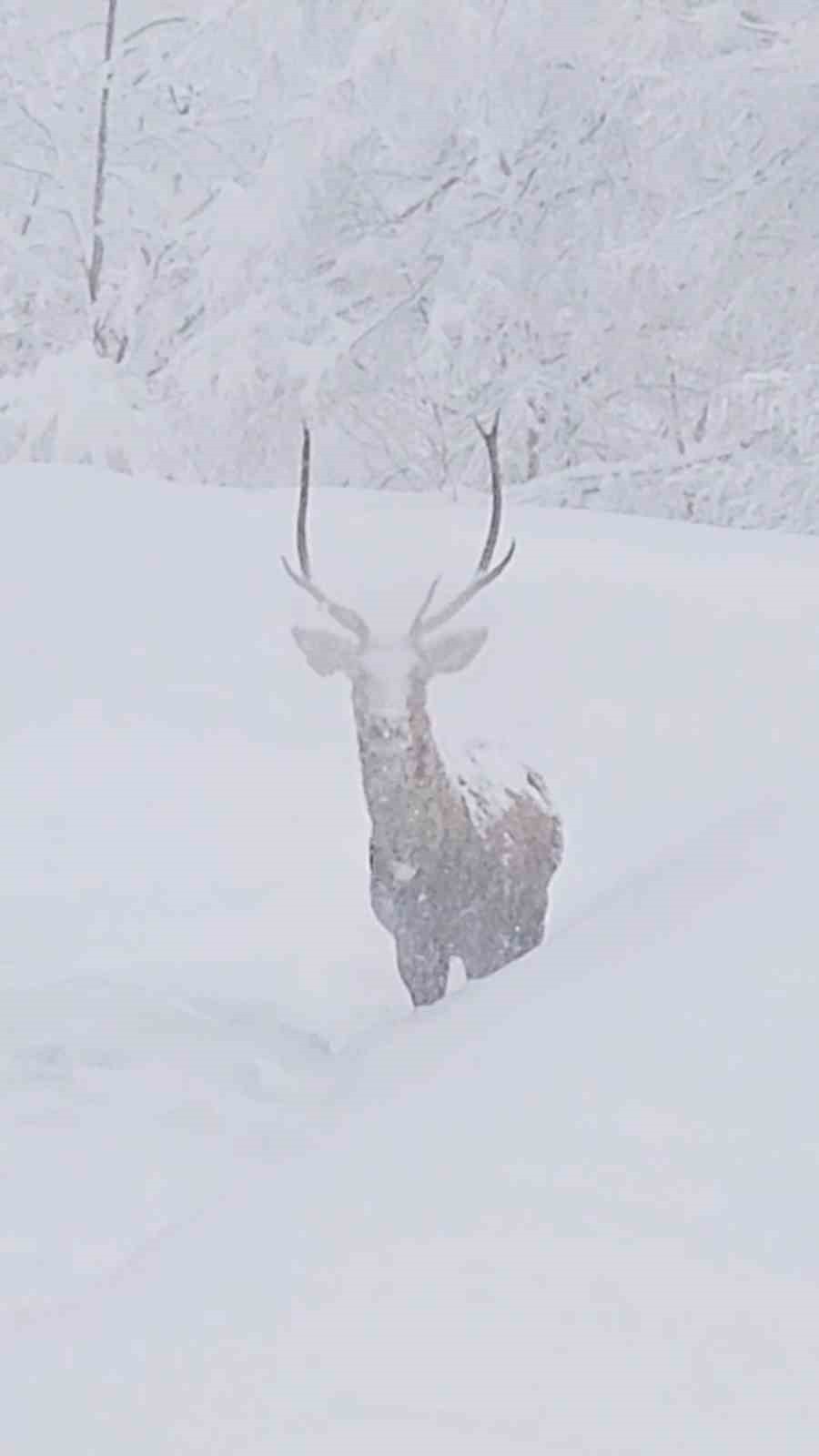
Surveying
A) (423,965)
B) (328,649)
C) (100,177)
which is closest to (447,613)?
(328,649)

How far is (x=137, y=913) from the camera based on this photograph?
593 centimetres

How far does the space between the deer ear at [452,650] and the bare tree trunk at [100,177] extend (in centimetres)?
913

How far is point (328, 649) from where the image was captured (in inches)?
166

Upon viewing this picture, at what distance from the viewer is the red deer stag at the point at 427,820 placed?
423 cm

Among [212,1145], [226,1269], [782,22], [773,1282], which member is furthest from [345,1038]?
[782,22]

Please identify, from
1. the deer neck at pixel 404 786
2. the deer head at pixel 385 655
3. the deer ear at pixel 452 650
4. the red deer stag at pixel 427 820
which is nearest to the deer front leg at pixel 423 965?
the red deer stag at pixel 427 820

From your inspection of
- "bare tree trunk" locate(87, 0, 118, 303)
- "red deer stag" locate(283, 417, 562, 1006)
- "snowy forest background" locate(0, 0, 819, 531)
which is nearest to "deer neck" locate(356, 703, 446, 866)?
"red deer stag" locate(283, 417, 562, 1006)

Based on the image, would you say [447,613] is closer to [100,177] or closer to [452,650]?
[452,650]

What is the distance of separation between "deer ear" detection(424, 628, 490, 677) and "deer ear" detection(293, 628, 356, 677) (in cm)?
16

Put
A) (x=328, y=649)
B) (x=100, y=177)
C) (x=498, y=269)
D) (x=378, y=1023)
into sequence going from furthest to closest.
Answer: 1. (x=100, y=177)
2. (x=498, y=269)
3. (x=378, y=1023)
4. (x=328, y=649)

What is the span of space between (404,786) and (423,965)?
0.39 meters

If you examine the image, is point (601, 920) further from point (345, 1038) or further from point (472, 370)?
point (472, 370)

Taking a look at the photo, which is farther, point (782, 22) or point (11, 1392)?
point (782, 22)

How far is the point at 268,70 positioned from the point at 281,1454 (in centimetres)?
1050
